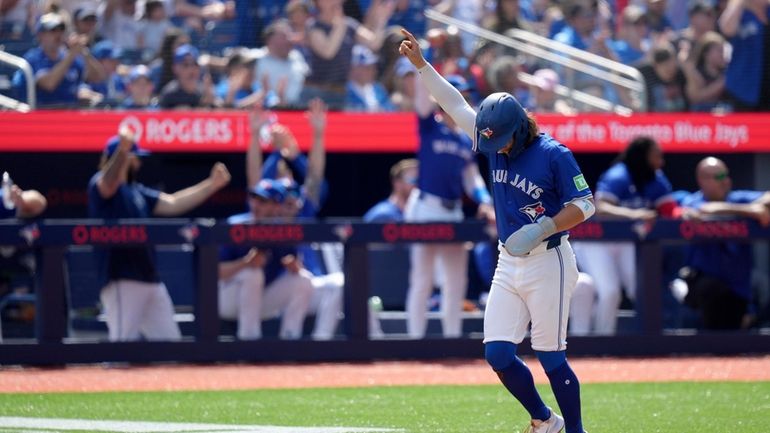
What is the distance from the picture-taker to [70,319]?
8.91m

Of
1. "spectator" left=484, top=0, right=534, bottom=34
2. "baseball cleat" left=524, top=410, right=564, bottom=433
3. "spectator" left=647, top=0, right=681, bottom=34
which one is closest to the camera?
"baseball cleat" left=524, top=410, right=564, bottom=433

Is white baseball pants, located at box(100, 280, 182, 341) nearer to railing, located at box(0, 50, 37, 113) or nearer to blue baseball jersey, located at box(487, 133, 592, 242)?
railing, located at box(0, 50, 37, 113)

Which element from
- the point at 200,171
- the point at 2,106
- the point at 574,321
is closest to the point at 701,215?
the point at 574,321

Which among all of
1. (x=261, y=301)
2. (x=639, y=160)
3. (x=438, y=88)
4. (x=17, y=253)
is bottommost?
(x=261, y=301)

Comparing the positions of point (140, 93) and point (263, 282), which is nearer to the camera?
point (263, 282)

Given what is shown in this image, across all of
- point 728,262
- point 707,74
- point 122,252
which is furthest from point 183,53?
point 707,74

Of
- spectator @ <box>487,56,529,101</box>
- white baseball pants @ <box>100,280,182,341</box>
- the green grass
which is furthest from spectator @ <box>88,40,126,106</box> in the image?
the green grass

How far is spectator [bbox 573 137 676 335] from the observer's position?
30.9ft

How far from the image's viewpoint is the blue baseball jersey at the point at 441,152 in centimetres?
905

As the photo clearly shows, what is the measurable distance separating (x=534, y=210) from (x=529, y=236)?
23cm

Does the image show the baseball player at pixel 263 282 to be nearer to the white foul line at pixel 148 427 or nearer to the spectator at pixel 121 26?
the spectator at pixel 121 26

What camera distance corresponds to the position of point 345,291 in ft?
29.9

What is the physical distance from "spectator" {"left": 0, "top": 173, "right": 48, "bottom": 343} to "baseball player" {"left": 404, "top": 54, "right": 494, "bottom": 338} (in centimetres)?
272

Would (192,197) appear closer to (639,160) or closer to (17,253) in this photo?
(17,253)
